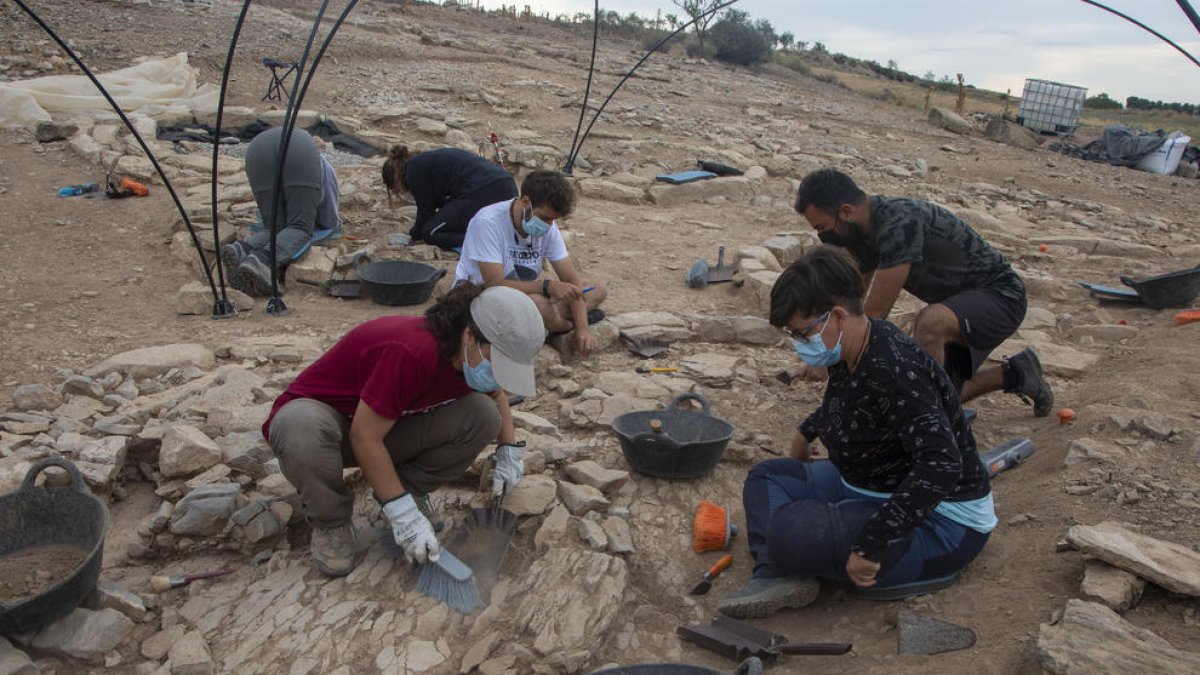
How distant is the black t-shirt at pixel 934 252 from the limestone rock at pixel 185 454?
3083 mm

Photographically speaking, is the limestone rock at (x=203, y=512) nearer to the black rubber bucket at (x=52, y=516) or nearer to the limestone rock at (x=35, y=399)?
the black rubber bucket at (x=52, y=516)

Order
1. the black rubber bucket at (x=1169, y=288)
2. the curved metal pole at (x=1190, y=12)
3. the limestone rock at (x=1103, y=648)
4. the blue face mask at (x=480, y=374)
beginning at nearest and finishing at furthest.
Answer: the limestone rock at (x=1103, y=648) < the blue face mask at (x=480, y=374) < the curved metal pole at (x=1190, y=12) < the black rubber bucket at (x=1169, y=288)

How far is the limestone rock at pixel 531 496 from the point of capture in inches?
127

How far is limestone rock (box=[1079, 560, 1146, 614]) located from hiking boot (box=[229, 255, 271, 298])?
5268 millimetres

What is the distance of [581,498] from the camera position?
10.7ft

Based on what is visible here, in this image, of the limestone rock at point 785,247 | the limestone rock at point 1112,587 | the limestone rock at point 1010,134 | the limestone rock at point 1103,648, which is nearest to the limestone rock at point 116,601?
the limestone rock at point 1103,648

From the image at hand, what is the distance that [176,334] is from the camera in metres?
5.16

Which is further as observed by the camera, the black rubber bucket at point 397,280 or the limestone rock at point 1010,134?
the limestone rock at point 1010,134

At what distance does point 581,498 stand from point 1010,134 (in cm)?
1514

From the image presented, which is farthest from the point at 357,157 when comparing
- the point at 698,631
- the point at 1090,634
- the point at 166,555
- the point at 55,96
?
the point at 1090,634

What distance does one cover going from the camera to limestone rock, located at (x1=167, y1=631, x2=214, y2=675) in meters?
2.58

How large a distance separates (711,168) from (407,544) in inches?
298

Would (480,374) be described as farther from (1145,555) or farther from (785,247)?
(785,247)

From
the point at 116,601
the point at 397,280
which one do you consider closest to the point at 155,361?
the point at 397,280
